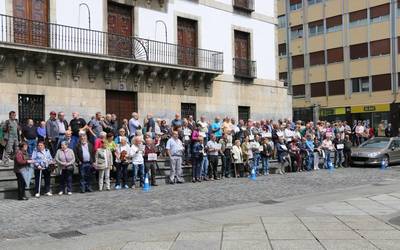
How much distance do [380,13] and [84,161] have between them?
37588 mm

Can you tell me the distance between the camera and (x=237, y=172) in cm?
1995

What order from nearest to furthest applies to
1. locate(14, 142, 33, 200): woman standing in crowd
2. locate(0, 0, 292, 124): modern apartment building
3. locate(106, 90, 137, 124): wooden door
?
locate(14, 142, 33, 200): woman standing in crowd → locate(0, 0, 292, 124): modern apartment building → locate(106, 90, 137, 124): wooden door

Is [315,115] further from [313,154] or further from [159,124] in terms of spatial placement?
[159,124]

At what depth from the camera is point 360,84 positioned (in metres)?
47.2

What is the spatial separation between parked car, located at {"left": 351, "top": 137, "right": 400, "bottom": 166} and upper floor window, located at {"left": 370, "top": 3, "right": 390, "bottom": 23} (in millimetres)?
22921

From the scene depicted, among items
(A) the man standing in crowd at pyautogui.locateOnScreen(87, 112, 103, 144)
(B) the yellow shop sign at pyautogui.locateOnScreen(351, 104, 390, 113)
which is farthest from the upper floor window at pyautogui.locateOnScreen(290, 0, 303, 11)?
(A) the man standing in crowd at pyautogui.locateOnScreen(87, 112, 103, 144)

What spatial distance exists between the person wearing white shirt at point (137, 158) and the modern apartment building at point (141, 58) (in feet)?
14.4

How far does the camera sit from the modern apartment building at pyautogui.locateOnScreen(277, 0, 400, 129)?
44938 millimetres

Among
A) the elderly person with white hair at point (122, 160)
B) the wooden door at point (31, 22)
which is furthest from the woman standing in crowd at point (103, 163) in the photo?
the wooden door at point (31, 22)

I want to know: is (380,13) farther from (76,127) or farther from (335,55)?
(76,127)

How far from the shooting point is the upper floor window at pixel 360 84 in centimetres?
4672

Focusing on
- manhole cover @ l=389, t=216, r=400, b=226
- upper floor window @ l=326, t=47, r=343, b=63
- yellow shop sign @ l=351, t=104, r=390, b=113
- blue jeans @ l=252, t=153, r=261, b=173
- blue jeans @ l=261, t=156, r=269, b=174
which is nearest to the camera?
manhole cover @ l=389, t=216, r=400, b=226

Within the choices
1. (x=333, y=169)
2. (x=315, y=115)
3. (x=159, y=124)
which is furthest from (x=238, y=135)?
(x=315, y=115)

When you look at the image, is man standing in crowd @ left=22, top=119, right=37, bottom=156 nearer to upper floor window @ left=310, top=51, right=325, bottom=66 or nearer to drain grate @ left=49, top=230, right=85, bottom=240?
drain grate @ left=49, top=230, right=85, bottom=240
